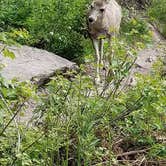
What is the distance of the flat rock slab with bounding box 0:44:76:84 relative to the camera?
7.19m

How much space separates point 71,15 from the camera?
880 centimetres

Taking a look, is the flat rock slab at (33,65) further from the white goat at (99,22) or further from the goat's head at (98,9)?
the goat's head at (98,9)

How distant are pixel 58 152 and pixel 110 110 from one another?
0.67m

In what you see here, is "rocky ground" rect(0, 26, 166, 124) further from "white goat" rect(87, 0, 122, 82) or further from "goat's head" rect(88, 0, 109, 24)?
"goat's head" rect(88, 0, 109, 24)

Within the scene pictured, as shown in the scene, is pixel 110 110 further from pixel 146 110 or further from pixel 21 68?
pixel 21 68

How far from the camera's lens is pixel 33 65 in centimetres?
773

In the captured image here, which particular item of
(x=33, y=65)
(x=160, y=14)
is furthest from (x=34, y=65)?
(x=160, y=14)

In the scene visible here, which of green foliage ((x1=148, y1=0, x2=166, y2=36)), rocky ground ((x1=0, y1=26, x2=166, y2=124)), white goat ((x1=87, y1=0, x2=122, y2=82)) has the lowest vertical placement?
green foliage ((x1=148, y1=0, x2=166, y2=36))

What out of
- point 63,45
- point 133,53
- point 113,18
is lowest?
point 63,45

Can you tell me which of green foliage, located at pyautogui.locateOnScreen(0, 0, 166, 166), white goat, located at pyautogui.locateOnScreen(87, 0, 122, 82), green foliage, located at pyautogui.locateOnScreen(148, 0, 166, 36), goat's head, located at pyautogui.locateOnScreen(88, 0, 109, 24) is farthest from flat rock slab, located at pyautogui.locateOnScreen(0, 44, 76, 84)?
green foliage, located at pyautogui.locateOnScreen(148, 0, 166, 36)

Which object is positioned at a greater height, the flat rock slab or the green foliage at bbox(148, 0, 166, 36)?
the flat rock slab

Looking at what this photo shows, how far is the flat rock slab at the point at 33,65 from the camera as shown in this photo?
7.19 m

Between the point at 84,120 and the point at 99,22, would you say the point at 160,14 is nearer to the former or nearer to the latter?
the point at 99,22

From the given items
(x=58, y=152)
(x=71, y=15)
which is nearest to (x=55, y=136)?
(x=58, y=152)
